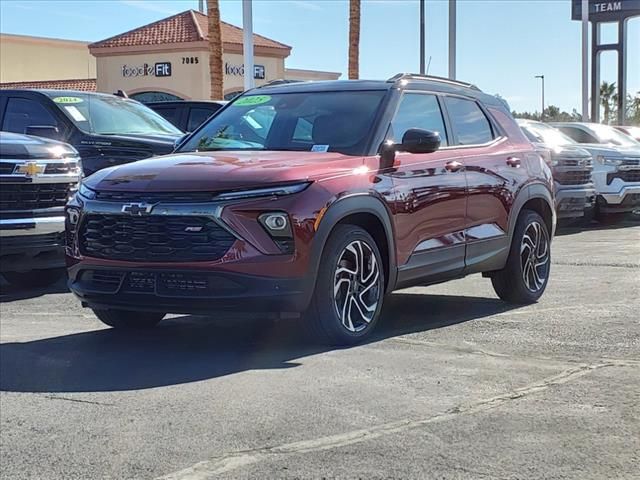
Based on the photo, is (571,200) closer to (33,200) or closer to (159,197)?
(33,200)

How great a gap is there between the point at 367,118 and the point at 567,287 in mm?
3230

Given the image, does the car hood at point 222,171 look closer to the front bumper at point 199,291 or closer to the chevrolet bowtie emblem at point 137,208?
the chevrolet bowtie emblem at point 137,208

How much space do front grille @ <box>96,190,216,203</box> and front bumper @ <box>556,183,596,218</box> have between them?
8825 millimetres

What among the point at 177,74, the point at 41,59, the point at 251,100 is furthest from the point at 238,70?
the point at 251,100

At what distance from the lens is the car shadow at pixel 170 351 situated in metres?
5.38

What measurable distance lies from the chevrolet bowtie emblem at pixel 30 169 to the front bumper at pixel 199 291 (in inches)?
109

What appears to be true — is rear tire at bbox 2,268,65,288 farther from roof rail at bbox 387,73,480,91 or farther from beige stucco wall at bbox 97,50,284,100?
beige stucco wall at bbox 97,50,284,100

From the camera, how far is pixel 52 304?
809 centimetres

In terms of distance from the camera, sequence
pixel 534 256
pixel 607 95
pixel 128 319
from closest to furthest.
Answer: pixel 128 319
pixel 534 256
pixel 607 95

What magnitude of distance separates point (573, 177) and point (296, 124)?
793 cm

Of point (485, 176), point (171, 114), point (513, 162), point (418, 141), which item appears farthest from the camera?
point (171, 114)

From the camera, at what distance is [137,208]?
570cm

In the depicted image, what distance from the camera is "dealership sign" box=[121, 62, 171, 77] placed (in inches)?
1513

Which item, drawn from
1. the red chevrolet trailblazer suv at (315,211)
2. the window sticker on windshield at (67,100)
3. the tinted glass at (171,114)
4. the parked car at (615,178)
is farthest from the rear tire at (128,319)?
the parked car at (615,178)
